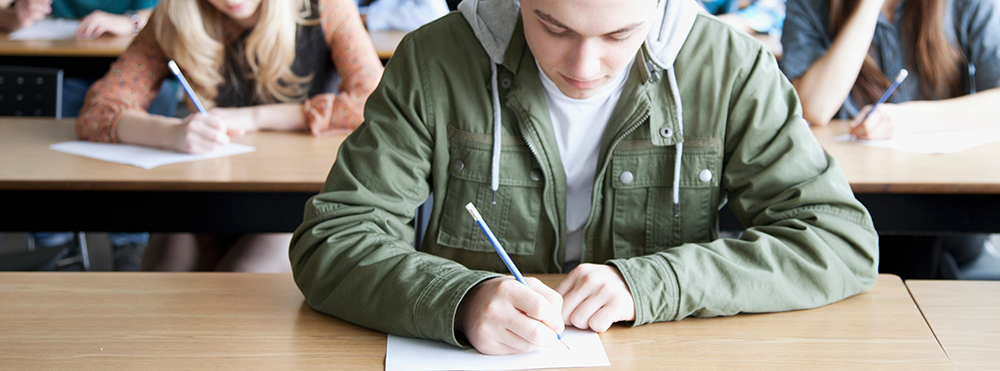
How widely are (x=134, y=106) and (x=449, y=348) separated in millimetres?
1390

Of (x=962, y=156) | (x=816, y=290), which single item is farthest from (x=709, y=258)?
(x=962, y=156)

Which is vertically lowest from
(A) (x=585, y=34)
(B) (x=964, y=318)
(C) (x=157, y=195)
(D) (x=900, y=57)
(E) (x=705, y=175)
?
(C) (x=157, y=195)

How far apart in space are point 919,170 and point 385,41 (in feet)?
6.26

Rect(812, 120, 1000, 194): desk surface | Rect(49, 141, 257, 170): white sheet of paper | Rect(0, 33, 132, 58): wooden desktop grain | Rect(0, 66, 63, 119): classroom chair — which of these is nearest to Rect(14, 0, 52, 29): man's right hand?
Rect(0, 33, 132, 58): wooden desktop grain

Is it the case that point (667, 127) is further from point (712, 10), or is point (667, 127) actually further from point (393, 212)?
point (712, 10)

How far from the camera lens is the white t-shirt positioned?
3.86ft

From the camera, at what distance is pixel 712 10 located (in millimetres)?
3736

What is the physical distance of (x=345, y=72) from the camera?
197 centimetres

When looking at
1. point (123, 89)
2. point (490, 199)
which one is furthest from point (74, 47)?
point (490, 199)

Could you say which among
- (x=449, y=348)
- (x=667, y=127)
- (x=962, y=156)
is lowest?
(x=449, y=348)

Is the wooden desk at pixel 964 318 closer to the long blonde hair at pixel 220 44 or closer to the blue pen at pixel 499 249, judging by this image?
the blue pen at pixel 499 249

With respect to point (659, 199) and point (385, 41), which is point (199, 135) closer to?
point (659, 199)

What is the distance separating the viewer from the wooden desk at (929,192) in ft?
4.73

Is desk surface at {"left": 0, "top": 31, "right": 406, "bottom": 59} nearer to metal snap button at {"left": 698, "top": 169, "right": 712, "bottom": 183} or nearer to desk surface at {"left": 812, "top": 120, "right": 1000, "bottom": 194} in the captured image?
desk surface at {"left": 812, "top": 120, "right": 1000, "bottom": 194}
